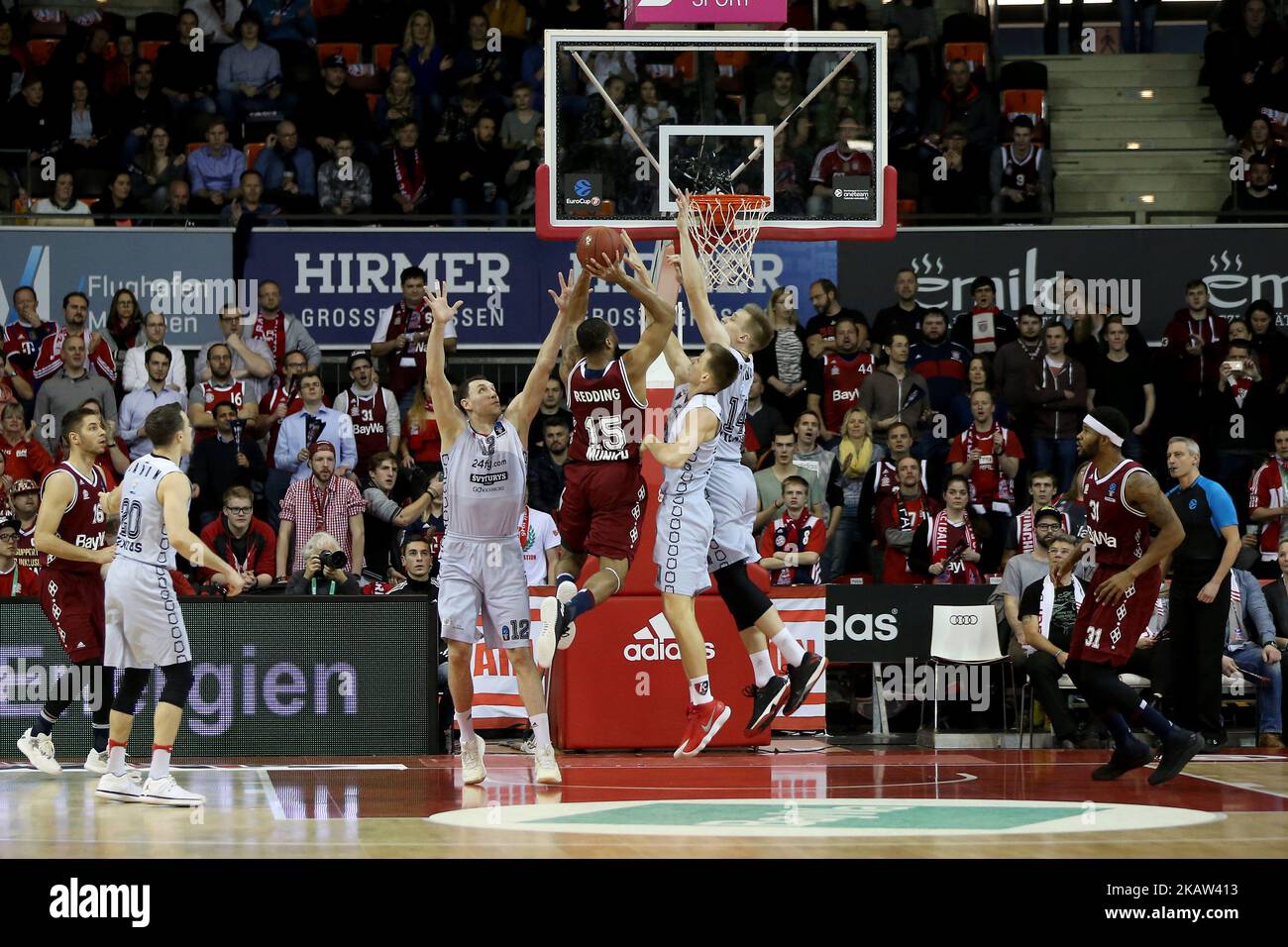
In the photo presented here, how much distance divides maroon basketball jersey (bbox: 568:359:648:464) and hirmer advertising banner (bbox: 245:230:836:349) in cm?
713

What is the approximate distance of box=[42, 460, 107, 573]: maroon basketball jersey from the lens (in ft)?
39.2

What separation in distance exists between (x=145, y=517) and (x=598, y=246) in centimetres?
316

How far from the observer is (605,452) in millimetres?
11648

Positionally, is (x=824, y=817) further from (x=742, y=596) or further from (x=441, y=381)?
(x=441, y=381)

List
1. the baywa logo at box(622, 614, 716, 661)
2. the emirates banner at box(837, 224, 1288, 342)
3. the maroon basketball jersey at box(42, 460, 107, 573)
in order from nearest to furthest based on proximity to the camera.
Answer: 1. the maroon basketball jersey at box(42, 460, 107, 573)
2. the baywa logo at box(622, 614, 716, 661)
3. the emirates banner at box(837, 224, 1288, 342)

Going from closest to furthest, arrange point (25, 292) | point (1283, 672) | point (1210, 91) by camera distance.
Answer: point (1283, 672), point (25, 292), point (1210, 91)

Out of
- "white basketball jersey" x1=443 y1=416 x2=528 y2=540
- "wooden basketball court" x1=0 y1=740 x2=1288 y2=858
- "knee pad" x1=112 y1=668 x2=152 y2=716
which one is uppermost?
"white basketball jersey" x1=443 y1=416 x2=528 y2=540

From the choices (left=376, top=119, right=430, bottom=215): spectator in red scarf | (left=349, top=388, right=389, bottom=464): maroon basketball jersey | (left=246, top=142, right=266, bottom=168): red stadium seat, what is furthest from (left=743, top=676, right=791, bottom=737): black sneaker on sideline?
(left=246, top=142, right=266, bottom=168): red stadium seat

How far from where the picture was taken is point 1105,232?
63.4 feet

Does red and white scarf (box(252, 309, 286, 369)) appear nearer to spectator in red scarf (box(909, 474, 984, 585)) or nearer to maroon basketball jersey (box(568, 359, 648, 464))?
spectator in red scarf (box(909, 474, 984, 585))

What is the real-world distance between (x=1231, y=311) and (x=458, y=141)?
862cm
